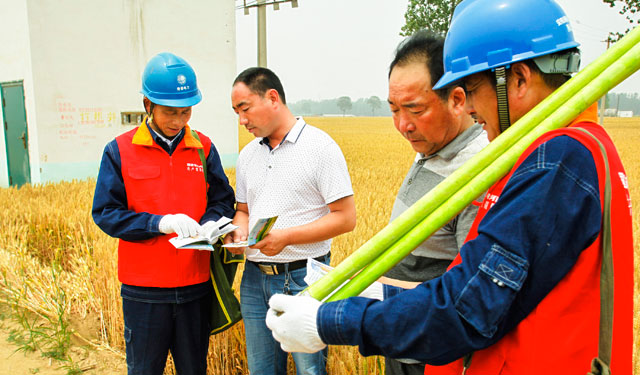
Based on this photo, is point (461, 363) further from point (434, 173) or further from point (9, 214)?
point (9, 214)

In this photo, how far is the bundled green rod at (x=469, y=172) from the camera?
1097 millimetres

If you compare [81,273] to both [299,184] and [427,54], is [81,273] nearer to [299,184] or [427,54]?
[299,184]

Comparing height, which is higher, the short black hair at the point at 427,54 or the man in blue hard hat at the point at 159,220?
the short black hair at the point at 427,54

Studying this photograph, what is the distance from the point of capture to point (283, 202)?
253 cm

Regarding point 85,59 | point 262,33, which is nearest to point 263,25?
point 262,33

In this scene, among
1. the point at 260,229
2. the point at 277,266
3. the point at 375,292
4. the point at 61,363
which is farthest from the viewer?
the point at 61,363

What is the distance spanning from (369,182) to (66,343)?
22.6 ft

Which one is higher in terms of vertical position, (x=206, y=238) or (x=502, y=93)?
(x=502, y=93)

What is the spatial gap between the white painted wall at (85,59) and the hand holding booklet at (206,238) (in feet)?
28.4

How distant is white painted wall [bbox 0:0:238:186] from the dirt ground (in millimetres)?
6684

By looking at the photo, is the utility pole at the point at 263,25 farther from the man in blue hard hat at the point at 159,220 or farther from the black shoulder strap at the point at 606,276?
the black shoulder strap at the point at 606,276

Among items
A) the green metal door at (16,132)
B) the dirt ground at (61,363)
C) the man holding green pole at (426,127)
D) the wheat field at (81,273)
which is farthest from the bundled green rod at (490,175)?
the green metal door at (16,132)

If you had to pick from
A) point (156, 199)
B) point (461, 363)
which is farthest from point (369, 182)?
point (461, 363)

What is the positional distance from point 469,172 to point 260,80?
1.74 metres
